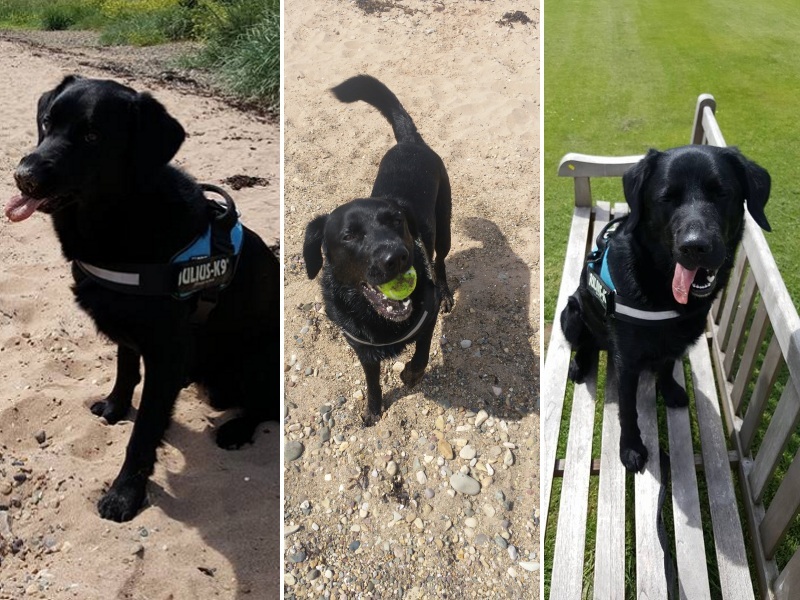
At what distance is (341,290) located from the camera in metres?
1.91

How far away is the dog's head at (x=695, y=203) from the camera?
1.94 m

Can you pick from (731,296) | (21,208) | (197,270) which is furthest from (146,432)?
(731,296)

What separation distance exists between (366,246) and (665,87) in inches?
261

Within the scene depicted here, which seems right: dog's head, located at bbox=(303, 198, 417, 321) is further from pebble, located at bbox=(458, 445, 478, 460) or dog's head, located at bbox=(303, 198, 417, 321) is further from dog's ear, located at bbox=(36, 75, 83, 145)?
dog's ear, located at bbox=(36, 75, 83, 145)

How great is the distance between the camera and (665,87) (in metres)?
7.20

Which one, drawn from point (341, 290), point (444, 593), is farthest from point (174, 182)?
point (444, 593)

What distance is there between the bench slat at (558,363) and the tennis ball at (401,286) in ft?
1.74

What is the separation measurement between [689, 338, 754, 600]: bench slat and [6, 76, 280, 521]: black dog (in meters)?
1.73

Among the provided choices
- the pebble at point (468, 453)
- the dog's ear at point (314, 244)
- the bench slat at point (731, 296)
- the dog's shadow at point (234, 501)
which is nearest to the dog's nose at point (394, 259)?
the dog's ear at point (314, 244)

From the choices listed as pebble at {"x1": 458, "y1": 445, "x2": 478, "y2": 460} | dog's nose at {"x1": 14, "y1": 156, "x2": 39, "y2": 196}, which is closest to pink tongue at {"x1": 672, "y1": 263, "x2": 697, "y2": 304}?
pebble at {"x1": 458, "y1": 445, "x2": 478, "y2": 460}

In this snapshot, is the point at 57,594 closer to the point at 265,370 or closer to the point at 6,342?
the point at 265,370

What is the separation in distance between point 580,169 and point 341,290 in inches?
83.5

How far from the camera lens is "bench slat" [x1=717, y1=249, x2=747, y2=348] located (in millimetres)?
3168

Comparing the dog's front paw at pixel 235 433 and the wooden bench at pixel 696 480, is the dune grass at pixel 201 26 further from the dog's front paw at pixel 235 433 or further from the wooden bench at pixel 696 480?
the wooden bench at pixel 696 480
